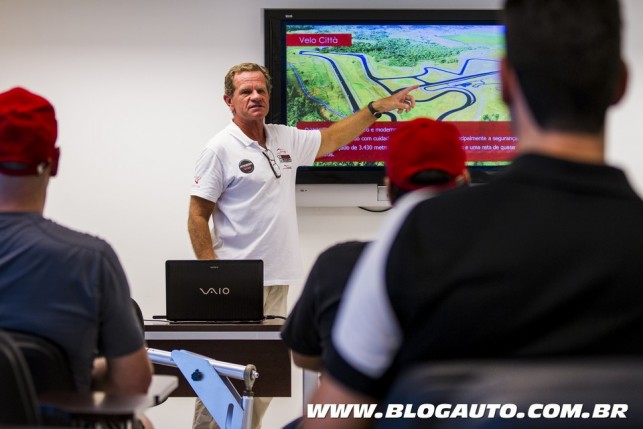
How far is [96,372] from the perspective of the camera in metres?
1.89

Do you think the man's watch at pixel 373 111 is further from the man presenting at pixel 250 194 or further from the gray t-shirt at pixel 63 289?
the gray t-shirt at pixel 63 289

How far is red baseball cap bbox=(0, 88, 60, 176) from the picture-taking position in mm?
1823

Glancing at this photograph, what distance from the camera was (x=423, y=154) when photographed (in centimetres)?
184

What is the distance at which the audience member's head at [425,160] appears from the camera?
1839mm

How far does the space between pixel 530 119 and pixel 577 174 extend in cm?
8

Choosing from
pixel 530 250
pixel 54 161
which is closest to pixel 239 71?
pixel 54 161

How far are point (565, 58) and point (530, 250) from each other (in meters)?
0.22

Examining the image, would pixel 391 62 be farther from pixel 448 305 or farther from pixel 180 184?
pixel 448 305

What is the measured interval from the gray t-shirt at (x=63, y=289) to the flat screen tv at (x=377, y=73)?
3490mm

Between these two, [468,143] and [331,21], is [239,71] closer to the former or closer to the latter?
[331,21]

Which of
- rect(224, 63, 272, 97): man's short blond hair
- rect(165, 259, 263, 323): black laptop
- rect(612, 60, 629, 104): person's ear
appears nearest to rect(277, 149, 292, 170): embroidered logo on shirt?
rect(224, 63, 272, 97): man's short blond hair

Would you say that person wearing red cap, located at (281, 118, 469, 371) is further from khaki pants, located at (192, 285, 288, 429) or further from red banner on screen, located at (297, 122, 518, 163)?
red banner on screen, located at (297, 122, 518, 163)

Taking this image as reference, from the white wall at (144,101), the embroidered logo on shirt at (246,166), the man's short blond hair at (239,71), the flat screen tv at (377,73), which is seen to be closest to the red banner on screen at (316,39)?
the flat screen tv at (377,73)

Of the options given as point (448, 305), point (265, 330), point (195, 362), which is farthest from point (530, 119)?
point (265, 330)
